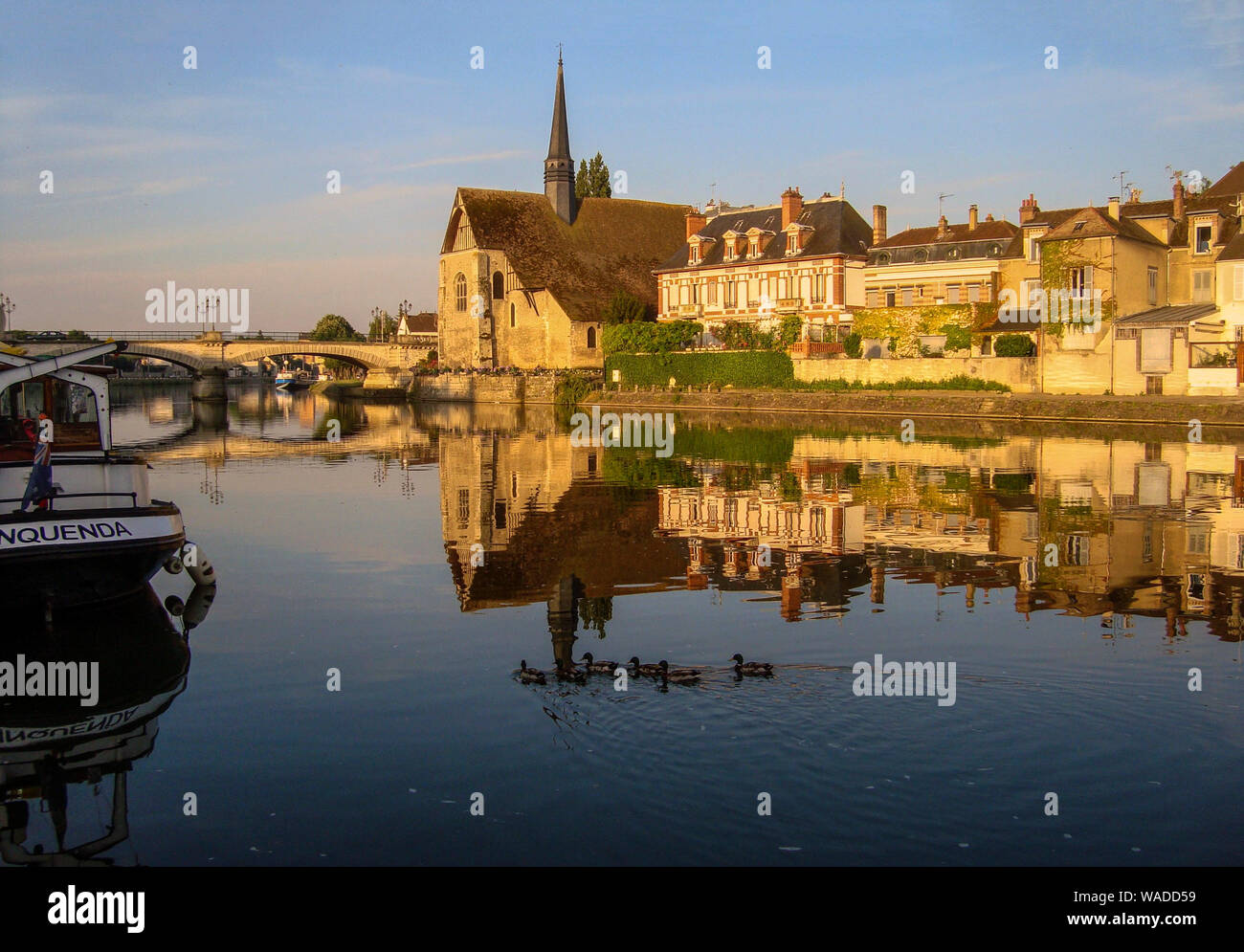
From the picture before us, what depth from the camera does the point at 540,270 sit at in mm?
81812

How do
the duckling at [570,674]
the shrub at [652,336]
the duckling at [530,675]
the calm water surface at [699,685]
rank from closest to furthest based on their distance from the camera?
the calm water surface at [699,685], the duckling at [570,674], the duckling at [530,675], the shrub at [652,336]

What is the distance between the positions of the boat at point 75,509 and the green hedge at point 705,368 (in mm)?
44372

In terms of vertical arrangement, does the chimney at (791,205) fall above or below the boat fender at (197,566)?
above

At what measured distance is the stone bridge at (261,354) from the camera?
8925 centimetres

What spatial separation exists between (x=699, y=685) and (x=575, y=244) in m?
75.7

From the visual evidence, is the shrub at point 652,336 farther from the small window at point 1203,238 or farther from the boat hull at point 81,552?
the boat hull at point 81,552

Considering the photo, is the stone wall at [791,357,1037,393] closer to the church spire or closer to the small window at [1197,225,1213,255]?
the small window at [1197,225,1213,255]

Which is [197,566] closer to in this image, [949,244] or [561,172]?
[949,244]

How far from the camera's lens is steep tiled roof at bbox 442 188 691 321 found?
81375mm

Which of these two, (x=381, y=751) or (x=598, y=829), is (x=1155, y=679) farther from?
(x=381, y=751)

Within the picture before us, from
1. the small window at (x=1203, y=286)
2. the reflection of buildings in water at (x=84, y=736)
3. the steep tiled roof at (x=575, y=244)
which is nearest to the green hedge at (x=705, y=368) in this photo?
the steep tiled roof at (x=575, y=244)

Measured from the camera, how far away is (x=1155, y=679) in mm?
11938

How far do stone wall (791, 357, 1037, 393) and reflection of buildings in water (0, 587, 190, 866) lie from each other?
43.3 metres
